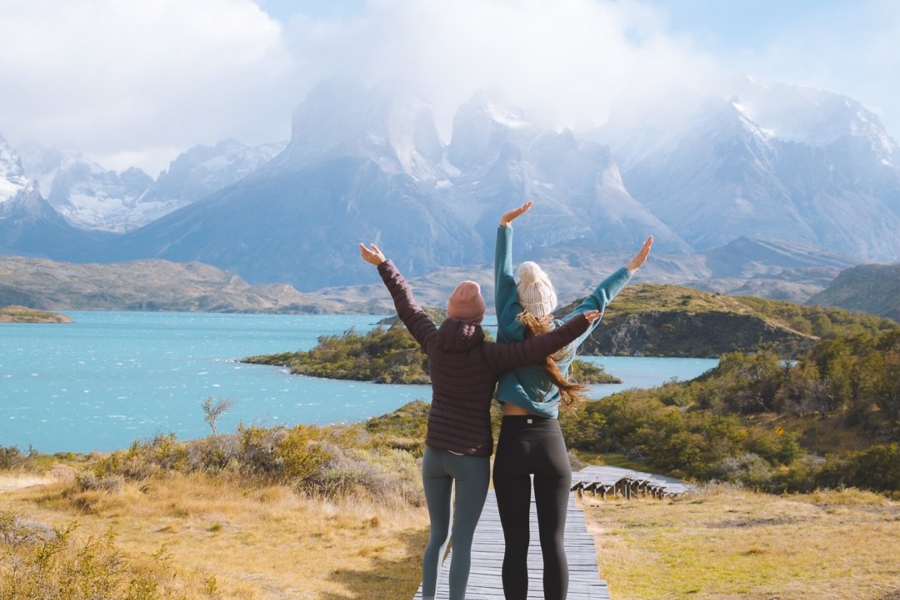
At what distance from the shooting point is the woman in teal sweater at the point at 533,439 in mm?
4363

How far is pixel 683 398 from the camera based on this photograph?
3750 cm

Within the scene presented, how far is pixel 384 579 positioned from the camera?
26.4 feet

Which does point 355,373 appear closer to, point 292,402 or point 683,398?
point 292,402

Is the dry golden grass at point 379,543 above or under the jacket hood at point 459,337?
under

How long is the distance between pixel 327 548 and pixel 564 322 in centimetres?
565

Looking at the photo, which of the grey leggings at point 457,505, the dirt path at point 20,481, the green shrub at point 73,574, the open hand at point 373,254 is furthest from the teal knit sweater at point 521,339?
the dirt path at point 20,481

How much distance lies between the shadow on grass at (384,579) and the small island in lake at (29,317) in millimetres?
172617

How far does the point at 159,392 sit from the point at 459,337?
53866mm

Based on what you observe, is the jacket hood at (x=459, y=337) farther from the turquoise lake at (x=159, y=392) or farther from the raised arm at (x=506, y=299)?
the turquoise lake at (x=159, y=392)

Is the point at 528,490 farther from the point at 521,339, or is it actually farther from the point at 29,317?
the point at 29,317

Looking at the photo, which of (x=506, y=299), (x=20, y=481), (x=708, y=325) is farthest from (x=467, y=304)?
(x=708, y=325)

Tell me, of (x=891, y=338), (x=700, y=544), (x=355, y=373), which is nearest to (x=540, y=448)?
(x=700, y=544)

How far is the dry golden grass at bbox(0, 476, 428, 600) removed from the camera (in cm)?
749

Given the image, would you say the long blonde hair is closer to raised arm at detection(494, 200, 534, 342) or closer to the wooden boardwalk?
raised arm at detection(494, 200, 534, 342)
